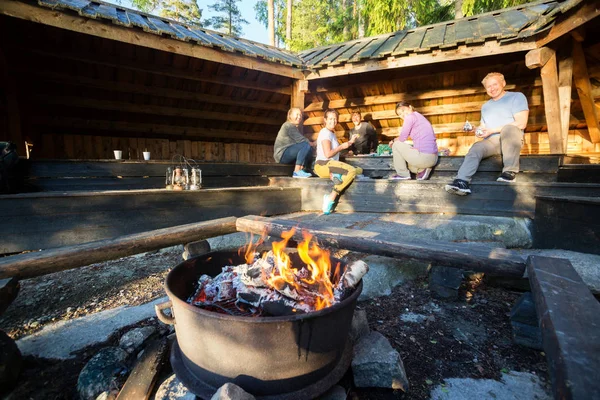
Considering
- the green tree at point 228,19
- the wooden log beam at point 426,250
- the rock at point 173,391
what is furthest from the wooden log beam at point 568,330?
the green tree at point 228,19

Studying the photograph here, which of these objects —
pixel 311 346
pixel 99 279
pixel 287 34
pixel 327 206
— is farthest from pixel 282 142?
pixel 287 34

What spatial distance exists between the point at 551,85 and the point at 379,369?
6.10 m

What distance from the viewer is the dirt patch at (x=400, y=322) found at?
1.73m

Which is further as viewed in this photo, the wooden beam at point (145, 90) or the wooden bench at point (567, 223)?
the wooden beam at point (145, 90)

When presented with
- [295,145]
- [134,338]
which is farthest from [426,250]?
[295,145]

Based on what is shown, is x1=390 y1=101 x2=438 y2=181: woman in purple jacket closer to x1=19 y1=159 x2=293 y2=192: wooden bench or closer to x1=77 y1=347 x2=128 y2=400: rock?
x1=19 y1=159 x2=293 y2=192: wooden bench

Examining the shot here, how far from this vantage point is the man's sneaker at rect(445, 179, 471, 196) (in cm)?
400

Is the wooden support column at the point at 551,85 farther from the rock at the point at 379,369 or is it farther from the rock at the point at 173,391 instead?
the rock at the point at 173,391

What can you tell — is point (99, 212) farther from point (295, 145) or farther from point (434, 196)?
point (434, 196)

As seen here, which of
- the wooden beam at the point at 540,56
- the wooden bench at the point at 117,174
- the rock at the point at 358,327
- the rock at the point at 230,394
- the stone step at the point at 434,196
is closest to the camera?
the rock at the point at 230,394

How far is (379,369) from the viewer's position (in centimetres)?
161

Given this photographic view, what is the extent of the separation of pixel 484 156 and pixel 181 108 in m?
8.68

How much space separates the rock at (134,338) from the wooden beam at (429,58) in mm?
6450

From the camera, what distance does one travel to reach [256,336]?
4.29 ft
